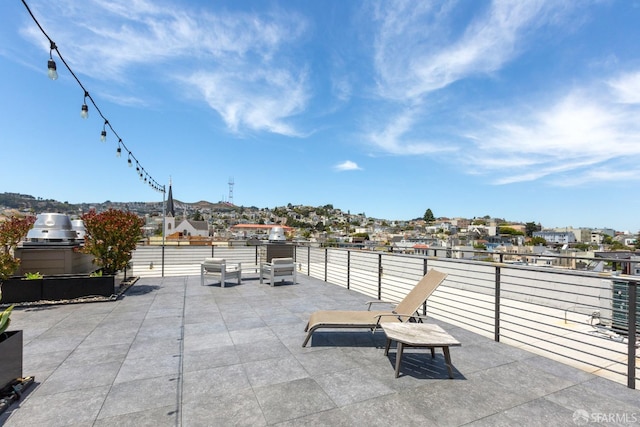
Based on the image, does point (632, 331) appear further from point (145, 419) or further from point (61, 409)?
point (61, 409)

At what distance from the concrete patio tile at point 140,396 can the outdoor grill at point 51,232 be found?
219 inches

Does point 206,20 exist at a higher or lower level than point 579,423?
higher

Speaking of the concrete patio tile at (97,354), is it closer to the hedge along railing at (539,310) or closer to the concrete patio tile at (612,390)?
the hedge along railing at (539,310)

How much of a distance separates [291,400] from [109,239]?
5963 millimetres

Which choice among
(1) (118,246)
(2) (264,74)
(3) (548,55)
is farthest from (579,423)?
(3) (548,55)

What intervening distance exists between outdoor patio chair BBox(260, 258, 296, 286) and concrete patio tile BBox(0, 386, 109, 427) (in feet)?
16.7

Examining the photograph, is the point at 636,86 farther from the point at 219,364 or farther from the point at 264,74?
the point at 219,364

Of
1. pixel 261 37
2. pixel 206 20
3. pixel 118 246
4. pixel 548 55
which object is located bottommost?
pixel 118 246

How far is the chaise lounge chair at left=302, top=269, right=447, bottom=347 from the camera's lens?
3479 mm

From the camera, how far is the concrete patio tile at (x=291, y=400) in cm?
227

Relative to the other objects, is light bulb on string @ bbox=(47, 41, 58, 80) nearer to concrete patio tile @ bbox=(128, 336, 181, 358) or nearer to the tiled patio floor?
the tiled patio floor

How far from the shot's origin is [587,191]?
116 feet

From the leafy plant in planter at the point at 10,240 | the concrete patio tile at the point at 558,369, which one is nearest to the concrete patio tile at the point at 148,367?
the concrete patio tile at the point at 558,369

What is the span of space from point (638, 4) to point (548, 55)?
7.02 metres
